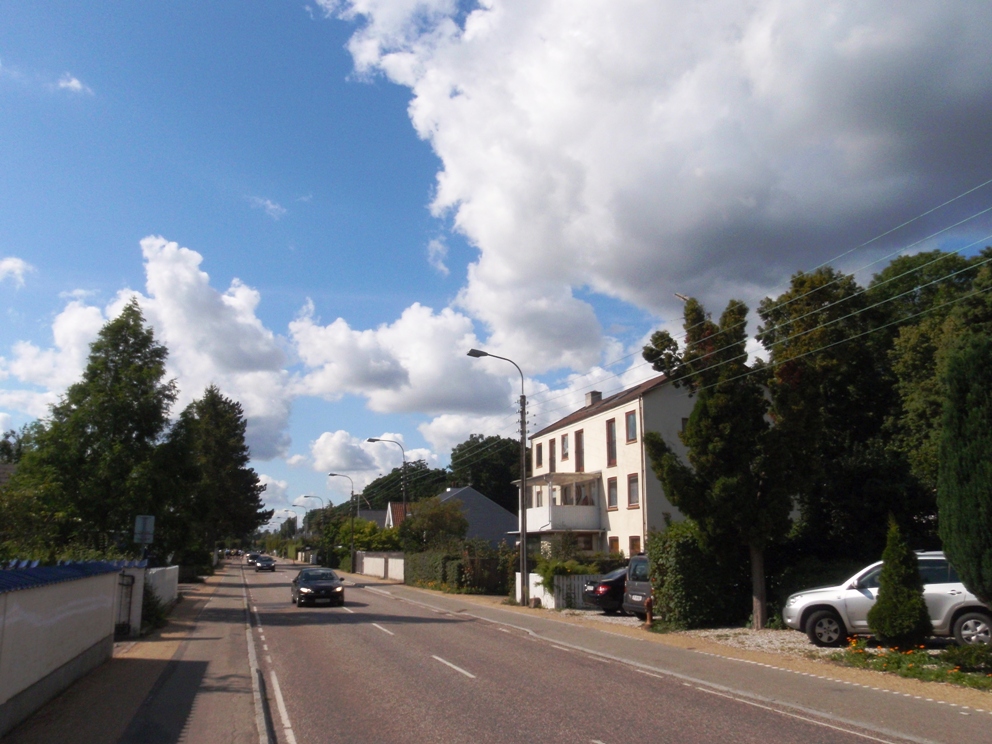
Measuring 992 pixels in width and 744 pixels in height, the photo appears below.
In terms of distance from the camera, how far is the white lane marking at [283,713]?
342 inches

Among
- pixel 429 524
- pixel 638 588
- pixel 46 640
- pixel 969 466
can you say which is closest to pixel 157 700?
pixel 46 640

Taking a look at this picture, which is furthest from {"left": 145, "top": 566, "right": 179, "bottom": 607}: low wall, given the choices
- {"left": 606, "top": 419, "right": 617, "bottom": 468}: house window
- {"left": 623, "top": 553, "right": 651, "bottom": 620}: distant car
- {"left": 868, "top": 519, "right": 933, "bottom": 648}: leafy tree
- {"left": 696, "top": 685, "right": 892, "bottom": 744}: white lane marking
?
{"left": 606, "top": 419, "right": 617, "bottom": 468}: house window

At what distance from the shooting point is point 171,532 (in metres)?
28.8

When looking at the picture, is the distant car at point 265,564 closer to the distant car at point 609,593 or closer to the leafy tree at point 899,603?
the distant car at point 609,593

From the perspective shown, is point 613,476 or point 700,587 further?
point 613,476

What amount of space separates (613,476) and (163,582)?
24465 mm

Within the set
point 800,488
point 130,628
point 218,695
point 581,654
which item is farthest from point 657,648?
point 130,628

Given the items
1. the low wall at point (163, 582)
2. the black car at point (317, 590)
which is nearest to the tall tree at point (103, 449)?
the low wall at point (163, 582)

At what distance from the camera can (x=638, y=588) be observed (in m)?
21.6

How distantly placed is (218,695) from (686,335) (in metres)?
13.2

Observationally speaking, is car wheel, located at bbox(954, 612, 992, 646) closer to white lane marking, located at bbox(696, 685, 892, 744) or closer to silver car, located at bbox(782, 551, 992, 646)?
silver car, located at bbox(782, 551, 992, 646)

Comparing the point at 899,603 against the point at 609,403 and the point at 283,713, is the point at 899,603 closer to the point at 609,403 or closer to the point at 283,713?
the point at 283,713

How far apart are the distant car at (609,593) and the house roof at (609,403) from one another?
13520 mm

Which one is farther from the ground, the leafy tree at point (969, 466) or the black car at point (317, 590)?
the leafy tree at point (969, 466)
